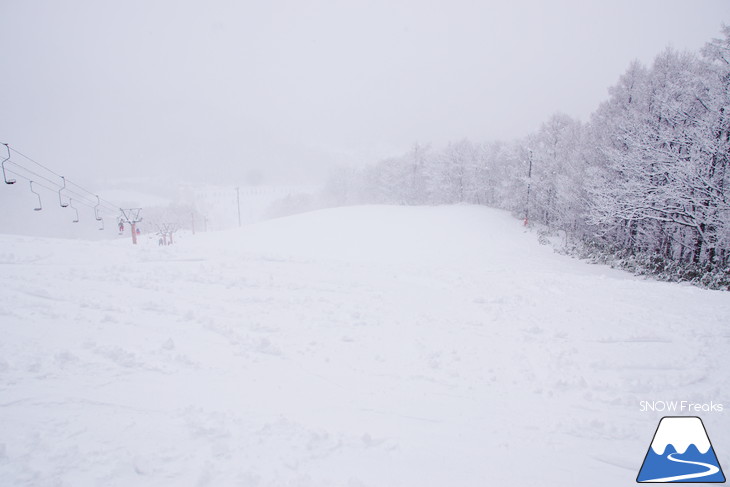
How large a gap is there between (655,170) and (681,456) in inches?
708

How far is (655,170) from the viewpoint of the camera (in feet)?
56.2

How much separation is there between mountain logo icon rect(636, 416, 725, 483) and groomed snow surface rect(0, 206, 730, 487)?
16cm

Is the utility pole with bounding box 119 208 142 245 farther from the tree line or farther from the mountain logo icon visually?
the tree line

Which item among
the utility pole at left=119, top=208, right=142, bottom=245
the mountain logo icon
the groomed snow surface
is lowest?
the mountain logo icon

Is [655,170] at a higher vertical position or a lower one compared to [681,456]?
higher

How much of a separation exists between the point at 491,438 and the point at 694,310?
8.31 m

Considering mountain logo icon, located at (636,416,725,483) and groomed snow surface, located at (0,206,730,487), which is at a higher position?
groomed snow surface, located at (0,206,730,487)

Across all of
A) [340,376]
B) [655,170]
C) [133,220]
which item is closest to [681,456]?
[340,376]

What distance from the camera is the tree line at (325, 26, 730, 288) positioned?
14750 millimetres

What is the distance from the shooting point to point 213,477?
3.64 metres

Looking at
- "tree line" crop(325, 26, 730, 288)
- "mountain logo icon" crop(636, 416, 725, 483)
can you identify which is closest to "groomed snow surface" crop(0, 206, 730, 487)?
"mountain logo icon" crop(636, 416, 725, 483)

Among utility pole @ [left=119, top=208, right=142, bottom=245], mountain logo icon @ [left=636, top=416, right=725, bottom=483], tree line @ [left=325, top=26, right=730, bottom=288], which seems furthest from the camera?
utility pole @ [left=119, top=208, right=142, bottom=245]

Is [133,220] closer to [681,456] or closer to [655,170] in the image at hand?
[681,456]

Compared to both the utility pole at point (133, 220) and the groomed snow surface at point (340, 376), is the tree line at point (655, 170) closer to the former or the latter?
the groomed snow surface at point (340, 376)
